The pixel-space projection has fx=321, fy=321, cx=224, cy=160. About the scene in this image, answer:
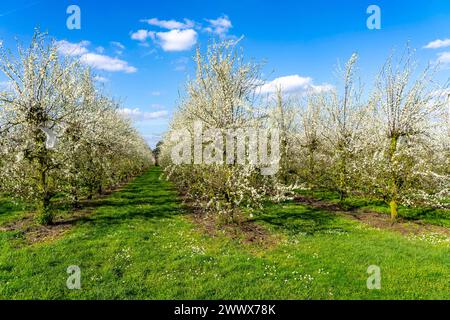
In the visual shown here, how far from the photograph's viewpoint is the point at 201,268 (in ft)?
31.5

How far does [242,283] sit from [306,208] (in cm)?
1222

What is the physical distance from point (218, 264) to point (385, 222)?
33.0 ft

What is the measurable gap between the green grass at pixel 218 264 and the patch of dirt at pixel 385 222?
119 centimetres

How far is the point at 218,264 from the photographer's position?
9891mm

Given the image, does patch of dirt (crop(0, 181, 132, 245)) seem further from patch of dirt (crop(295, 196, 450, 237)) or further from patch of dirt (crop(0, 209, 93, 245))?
patch of dirt (crop(295, 196, 450, 237))

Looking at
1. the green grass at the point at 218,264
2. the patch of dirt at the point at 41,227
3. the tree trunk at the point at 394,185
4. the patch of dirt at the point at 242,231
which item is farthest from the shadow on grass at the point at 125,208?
the tree trunk at the point at 394,185

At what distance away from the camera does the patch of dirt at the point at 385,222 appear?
14.2 meters

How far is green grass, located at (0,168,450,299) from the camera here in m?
8.09

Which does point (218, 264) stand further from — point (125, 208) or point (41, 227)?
point (125, 208)

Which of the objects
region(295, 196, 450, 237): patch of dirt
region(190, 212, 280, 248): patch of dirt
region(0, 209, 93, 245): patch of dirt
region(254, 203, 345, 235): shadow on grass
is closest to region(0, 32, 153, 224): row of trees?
region(0, 209, 93, 245): patch of dirt

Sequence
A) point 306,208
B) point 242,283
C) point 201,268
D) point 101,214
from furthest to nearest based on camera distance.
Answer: point 306,208
point 101,214
point 201,268
point 242,283

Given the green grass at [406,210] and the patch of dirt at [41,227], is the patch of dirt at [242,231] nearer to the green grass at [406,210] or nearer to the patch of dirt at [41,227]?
the patch of dirt at [41,227]

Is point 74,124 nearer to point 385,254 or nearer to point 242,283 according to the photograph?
point 242,283

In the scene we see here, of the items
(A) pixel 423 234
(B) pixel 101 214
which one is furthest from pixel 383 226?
(B) pixel 101 214
